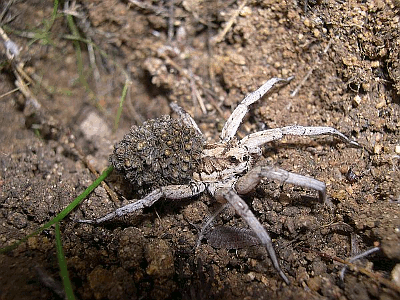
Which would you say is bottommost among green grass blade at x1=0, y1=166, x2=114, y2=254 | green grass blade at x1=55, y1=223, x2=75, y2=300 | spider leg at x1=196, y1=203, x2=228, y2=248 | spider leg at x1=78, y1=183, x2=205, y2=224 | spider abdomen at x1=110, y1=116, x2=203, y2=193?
spider leg at x1=196, y1=203, x2=228, y2=248

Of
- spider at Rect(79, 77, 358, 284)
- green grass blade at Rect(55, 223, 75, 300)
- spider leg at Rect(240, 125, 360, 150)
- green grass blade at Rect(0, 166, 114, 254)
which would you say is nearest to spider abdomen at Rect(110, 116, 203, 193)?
spider at Rect(79, 77, 358, 284)

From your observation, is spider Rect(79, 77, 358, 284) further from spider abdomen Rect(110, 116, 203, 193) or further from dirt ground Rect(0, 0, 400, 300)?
dirt ground Rect(0, 0, 400, 300)

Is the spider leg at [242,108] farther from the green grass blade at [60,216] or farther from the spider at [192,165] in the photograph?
the green grass blade at [60,216]

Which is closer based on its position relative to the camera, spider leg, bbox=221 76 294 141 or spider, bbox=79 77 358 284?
spider, bbox=79 77 358 284

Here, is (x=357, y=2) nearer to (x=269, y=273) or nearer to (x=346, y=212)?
(x=346, y=212)

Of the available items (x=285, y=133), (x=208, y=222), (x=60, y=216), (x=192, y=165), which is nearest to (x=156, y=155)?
(x=192, y=165)

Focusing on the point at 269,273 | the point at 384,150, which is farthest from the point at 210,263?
the point at 384,150
